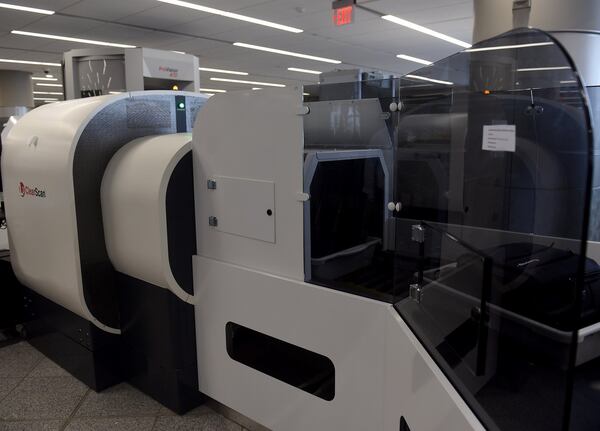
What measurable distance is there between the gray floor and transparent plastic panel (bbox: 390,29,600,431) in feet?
4.14

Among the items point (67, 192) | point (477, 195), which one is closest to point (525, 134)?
point (477, 195)

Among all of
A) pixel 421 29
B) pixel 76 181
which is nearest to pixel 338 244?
pixel 76 181

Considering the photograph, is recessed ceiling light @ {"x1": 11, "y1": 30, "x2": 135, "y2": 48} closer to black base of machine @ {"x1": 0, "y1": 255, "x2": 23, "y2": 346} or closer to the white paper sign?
black base of machine @ {"x1": 0, "y1": 255, "x2": 23, "y2": 346}

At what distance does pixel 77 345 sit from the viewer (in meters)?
2.43

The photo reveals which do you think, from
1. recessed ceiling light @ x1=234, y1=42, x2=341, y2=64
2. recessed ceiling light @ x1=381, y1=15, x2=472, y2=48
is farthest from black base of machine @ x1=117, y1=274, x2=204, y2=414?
recessed ceiling light @ x1=234, y1=42, x2=341, y2=64

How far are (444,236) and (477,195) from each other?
0.62 feet

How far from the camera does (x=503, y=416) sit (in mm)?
1014

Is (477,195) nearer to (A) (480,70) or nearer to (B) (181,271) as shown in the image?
(A) (480,70)

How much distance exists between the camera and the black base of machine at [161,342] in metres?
2.09

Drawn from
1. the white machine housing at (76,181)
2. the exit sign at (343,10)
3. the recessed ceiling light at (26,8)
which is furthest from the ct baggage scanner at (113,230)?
the recessed ceiling light at (26,8)

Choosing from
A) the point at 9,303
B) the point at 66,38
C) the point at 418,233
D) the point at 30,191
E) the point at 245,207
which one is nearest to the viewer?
the point at 418,233

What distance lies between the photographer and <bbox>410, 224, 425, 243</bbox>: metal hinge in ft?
4.57

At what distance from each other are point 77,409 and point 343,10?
4.28m

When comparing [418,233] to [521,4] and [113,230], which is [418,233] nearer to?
[521,4]
